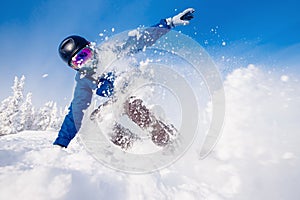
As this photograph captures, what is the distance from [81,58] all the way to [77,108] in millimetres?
1167

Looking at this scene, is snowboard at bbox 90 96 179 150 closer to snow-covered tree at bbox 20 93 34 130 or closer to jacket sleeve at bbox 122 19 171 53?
jacket sleeve at bbox 122 19 171 53

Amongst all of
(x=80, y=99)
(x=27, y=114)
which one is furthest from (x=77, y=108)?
(x=27, y=114)

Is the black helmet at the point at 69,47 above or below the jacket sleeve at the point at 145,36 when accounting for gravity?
below

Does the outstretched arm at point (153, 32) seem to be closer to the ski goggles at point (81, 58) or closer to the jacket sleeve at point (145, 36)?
the jacket sleeve at point (145, 36)

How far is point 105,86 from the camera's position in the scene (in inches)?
190

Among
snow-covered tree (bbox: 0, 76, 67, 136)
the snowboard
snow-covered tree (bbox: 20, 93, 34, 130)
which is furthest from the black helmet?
snow-covered tree (bbox: 20, 93, 34, 130)

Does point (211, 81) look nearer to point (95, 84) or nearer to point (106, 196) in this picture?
point (95, 84)

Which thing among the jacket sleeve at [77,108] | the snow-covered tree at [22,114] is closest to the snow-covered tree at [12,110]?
the snow-covered tree at [22,114]

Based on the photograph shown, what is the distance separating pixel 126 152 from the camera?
514cm

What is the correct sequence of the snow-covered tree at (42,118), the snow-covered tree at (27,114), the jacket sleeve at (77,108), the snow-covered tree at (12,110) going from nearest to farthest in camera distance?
the jacket sleeve at (77,108) < the snow-covered tree at (12,110) < the snow-covered tree at (27,114) < the snow-covered tree at (42,118)

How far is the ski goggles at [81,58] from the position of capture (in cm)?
486

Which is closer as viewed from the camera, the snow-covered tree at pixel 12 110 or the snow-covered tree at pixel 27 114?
the snow-covered tree at pixel 12 110

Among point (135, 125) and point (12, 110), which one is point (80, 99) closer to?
point (135, 125)

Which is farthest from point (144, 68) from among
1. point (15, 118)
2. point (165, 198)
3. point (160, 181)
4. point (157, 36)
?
point (15, 118)
